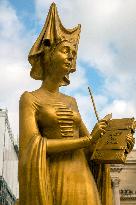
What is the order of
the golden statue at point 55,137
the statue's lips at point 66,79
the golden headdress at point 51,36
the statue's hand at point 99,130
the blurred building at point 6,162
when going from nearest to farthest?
the golden statue at point 55,137
the statue's hand at point 99,130
the golden headdress at point 51,36
the statue's lips at point 66,79
the blurred building at point 6,162

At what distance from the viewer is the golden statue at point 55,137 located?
5.51 metres

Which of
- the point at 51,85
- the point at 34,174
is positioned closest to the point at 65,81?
the point at 51,85

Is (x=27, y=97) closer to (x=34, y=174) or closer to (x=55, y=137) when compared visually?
(x=55, y=137)

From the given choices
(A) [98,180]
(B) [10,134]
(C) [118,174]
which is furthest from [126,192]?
(A) [98,180]

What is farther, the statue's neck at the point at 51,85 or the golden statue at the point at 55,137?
the statue's neck at the point at 51,85

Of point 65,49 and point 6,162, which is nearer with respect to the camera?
point 65,49

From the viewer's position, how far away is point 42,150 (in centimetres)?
558

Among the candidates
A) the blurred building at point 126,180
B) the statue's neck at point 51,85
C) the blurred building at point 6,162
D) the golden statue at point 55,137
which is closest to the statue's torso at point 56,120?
the golden statue at point 55,137

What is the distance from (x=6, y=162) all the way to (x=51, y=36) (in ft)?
119

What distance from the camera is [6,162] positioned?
41.8 m

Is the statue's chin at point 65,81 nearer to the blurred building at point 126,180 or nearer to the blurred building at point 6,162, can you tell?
the blurred building at point 6,162

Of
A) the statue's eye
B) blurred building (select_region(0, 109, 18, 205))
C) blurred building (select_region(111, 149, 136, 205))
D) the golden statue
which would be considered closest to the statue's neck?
the golden statue

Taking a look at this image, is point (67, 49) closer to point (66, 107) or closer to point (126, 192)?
point (66, 107)

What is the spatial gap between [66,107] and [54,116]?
0.30 metres
